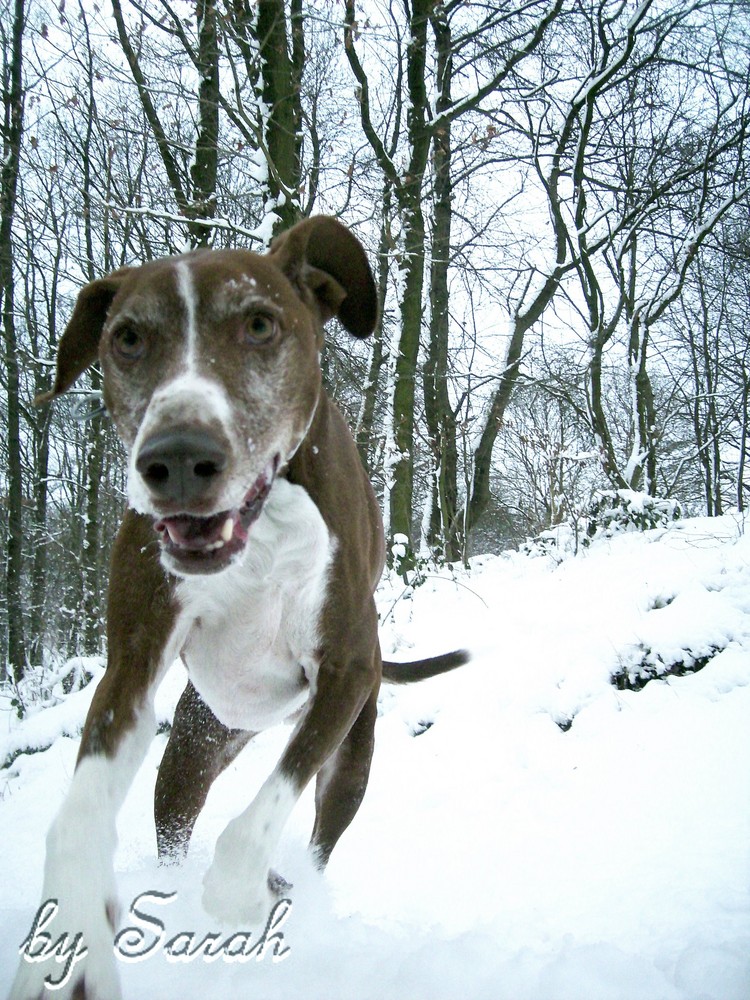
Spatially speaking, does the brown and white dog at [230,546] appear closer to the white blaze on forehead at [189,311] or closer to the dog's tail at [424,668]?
the white blaze on forehead at [189,311]

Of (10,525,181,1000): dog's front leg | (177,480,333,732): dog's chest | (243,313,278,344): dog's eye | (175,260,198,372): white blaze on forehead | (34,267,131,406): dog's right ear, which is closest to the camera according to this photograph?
(10,525,181,1000): dog's front leg

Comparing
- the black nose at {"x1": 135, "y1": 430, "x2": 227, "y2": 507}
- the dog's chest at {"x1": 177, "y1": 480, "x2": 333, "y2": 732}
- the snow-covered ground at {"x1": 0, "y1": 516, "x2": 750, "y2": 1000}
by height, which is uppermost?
the black nose at {"x1": 135, "y1": 430, "x2": 227, "y2": 507}

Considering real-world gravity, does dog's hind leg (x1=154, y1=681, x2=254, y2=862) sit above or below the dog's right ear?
below

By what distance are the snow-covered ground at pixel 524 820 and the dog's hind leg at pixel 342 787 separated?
0.11 m

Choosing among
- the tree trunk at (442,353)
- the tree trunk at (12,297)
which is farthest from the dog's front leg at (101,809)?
the tree trunk at (12,297)

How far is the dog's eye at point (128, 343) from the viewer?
196cm

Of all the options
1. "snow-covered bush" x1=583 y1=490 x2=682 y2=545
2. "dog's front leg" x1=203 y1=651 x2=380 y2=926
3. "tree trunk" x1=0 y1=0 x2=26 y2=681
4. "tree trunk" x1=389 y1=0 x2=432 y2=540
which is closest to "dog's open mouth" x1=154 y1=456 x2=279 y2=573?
"dog's front leg" x1=203 y1=651 x2=380 y2=926

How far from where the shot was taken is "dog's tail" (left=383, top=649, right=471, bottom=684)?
3.54m

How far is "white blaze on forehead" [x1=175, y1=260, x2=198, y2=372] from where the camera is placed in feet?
6.14

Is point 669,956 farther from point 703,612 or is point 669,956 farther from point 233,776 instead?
point 233,776

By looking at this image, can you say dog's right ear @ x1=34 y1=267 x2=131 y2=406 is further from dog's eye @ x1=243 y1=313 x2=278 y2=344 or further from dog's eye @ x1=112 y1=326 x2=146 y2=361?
dog's eye @ x1=243 y1=313 x2=278 y2=344

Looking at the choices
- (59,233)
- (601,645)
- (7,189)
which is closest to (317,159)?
(59,233)

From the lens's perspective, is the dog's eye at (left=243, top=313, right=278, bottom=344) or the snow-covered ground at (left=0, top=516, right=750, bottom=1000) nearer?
the snow-covered ground at (left=0, top=516, right=750, bottom=1000)

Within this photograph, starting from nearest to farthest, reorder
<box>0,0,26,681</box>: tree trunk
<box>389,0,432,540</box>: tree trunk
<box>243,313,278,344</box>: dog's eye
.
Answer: <box>243,313,278,344</box>: dog's eye → <box>389,0,432,540</box>: tree trunk → <box>0,0,26,681</box>: tree trunk
